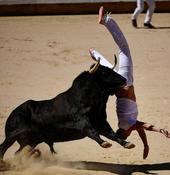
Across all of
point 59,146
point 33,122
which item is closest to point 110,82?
point 33,122

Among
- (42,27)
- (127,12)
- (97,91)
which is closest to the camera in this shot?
(97,91)

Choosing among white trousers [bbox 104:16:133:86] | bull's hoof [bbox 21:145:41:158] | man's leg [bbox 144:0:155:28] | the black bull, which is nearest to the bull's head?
the black bull

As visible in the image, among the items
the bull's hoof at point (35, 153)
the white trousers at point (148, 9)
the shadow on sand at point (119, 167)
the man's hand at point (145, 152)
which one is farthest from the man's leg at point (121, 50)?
the white trousers at point (148, 9)

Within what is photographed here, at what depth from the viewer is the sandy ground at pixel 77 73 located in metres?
6.44

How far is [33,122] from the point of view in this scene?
6145 millimetres

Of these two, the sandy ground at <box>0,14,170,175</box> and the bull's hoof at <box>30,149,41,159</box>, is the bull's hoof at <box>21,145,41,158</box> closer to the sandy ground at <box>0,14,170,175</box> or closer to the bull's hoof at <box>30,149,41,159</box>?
the bull's hoof at <box>30,149,41,159</box>

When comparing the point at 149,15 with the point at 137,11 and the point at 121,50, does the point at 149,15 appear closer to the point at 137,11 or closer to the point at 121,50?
the point at 137,11

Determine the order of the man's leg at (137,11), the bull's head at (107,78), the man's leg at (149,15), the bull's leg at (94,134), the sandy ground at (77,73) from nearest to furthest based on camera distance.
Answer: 1. the bull's leg at (94,134)
2. the bull's head at (107,78)
3. the sandy ground at (77,73)
4. the man's leg at (137,11)
5. the man's leg at (149,15)

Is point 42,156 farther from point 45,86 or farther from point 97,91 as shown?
point 45,86

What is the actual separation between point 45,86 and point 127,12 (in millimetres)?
6371

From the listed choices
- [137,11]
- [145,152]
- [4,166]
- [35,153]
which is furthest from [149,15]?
[4,166]

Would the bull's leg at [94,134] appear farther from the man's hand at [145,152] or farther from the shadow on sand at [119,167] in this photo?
the man's hand at [145,152]

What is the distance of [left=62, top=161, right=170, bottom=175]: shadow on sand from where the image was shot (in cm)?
623

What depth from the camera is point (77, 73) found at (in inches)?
390
